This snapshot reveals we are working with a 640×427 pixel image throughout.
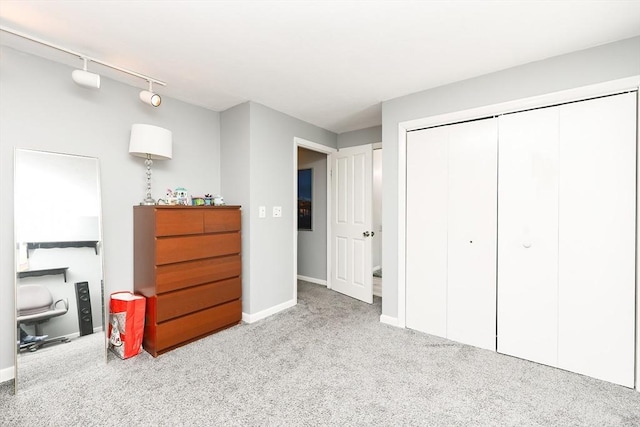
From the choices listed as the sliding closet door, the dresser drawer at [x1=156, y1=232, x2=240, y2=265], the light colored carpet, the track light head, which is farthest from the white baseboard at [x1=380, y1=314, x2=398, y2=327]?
the track light head

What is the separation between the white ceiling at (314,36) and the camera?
1.63 m

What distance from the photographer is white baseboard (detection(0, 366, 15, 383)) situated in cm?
196

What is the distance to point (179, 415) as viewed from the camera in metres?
1.64

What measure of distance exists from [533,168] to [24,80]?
3.87 meters

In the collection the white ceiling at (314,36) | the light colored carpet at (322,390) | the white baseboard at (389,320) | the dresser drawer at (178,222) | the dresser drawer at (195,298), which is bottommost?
the light colored carpet at (322,390)

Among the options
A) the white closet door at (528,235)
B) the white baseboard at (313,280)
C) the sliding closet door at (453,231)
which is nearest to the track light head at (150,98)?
the sliding closet door at (453,231)

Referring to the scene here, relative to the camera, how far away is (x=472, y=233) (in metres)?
2.52

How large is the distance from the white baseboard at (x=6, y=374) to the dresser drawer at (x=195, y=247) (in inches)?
45.0

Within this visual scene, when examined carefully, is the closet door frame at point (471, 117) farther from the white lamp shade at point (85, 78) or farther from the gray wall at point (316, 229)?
the white lamp shade at point (85, 78)

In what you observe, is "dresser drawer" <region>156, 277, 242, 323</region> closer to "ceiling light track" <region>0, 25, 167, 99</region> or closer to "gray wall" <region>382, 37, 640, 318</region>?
"gray wall" <region>382, 37, 640, 318</region>

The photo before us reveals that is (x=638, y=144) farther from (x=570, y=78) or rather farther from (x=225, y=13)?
(x=225, y=13)

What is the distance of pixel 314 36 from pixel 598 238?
2437mm

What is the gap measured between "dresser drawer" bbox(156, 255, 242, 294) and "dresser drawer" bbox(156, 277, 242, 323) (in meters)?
0.05

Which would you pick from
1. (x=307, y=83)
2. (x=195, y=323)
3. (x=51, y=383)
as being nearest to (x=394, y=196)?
(x=307, y=83)
